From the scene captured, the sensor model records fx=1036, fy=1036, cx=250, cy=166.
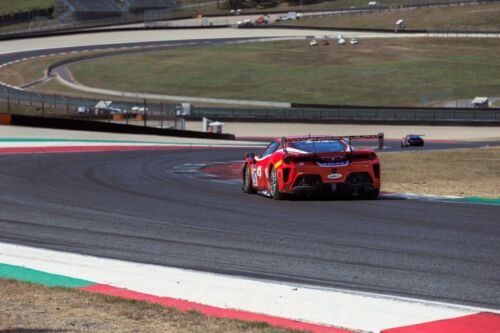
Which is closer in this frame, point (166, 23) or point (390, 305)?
point (390, 305)

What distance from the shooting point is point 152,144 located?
45.5 m

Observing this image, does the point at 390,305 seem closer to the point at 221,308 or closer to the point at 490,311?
the point at 490,311

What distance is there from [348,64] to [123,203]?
8316 cm

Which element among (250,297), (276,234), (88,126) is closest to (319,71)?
(88,126)

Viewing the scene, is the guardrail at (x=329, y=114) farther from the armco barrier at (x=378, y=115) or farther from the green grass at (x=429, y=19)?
the green grass at (x=429, y=19)

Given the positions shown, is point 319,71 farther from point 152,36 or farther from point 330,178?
point 330,178

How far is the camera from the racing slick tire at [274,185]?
17.8 meters

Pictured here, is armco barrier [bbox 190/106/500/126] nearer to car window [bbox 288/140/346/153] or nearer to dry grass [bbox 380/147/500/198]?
dry grass [bbox 380/147/500/198]

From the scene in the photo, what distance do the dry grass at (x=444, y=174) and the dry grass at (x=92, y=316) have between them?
1194 centimetres

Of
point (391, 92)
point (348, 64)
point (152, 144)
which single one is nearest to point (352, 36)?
point (348, 64)

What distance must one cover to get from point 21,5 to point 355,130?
9952 cm

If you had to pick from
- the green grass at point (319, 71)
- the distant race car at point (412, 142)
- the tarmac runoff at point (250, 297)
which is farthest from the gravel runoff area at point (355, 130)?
the tarmac runoff at point (250, 297)

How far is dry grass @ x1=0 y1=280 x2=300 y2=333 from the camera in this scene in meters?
7.46

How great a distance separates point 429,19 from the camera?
423 feet
